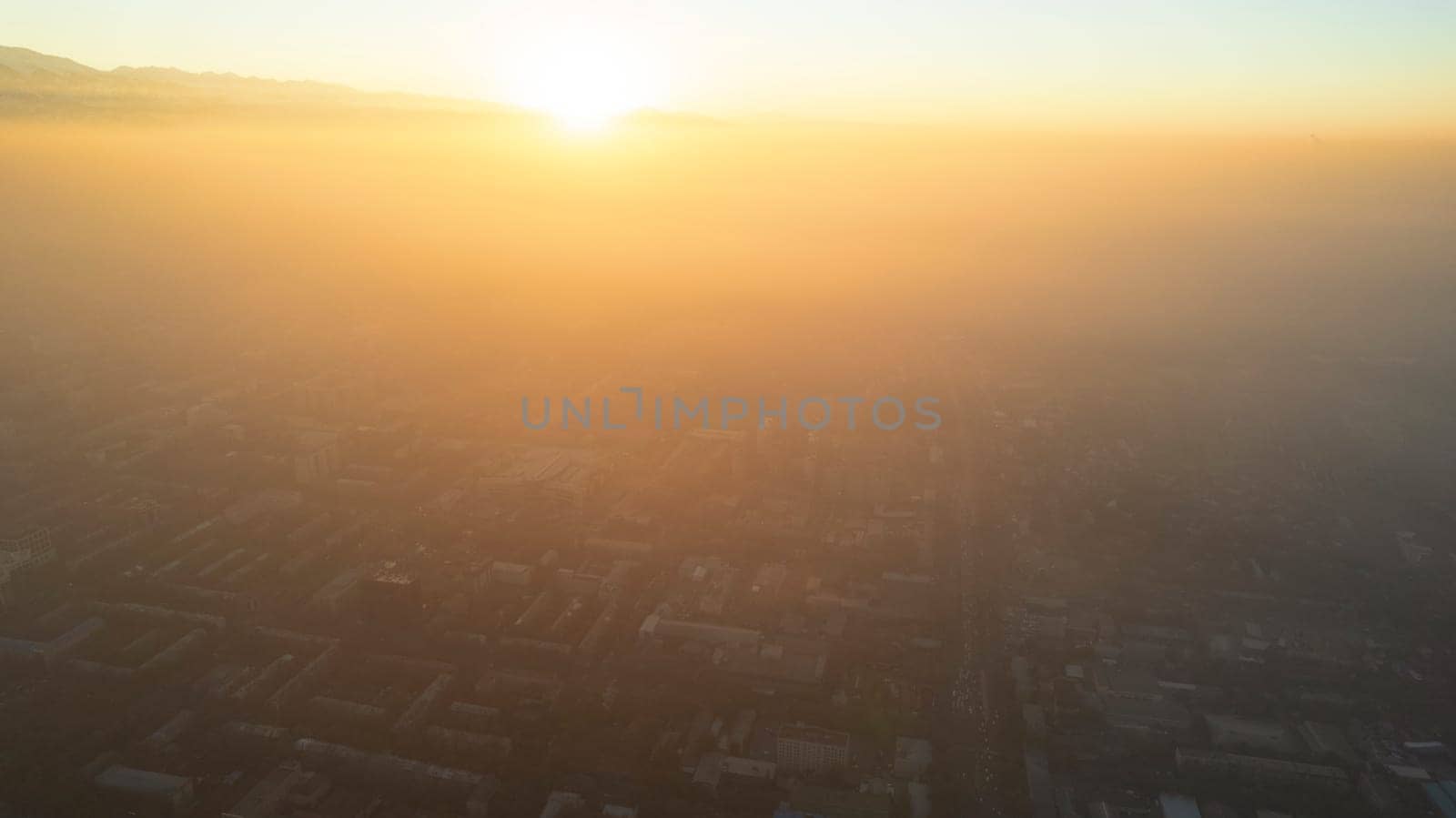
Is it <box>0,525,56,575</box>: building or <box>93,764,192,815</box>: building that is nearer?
<box>93,764,192,815</box>: building

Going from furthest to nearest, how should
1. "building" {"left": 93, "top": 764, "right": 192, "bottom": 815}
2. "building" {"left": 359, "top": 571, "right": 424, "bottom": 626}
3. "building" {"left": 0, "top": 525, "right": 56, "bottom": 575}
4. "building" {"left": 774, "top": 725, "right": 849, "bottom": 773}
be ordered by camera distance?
"building" {"left": 0, "top": 525, "right": 56, "bottom": 575}
"building" {"left": 359, "top": 571, "right": 424, "bottom": 626}
"building" {"left": 774, "top": 725, "right": 849, "bottom": 773}
"building" {"left": 93, "top": 764, "right": 192, "bottom": 815}

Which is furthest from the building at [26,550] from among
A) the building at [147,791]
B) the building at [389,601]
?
the building at [147,791]

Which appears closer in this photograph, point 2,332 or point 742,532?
point 742,532

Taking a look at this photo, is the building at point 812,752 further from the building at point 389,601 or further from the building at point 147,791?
the building at point 147,791

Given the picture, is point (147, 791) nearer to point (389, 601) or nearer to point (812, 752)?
point (389, 601)

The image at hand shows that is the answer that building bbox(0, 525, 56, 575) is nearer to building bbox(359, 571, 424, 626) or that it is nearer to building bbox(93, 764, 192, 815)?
building bbox(359, 571, 424, 626)

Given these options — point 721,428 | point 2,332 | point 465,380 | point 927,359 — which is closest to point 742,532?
point 721,428

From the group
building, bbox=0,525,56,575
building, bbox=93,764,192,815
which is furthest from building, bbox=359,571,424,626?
building, bbox=0,525,56,575

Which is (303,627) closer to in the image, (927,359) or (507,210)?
(927,359)
